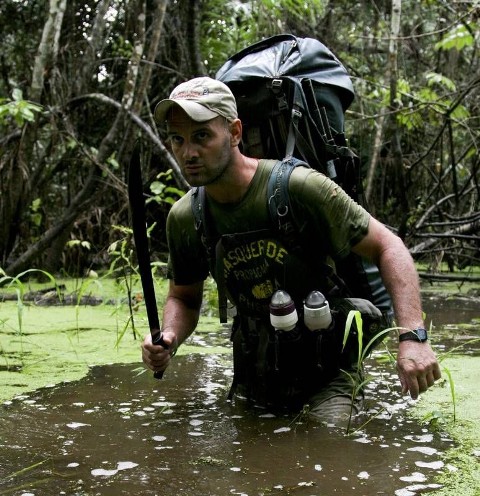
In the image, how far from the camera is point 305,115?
2797 mm

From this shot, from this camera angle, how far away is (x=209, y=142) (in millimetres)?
2510

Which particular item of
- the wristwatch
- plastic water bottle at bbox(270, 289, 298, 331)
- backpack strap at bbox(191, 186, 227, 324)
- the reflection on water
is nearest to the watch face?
the wristwatch

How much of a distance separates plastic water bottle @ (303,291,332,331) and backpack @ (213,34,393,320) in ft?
1.05

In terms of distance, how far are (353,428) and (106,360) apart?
5.09ft

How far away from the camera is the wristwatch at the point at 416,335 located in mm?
2234

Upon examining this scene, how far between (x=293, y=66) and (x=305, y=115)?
0.29m

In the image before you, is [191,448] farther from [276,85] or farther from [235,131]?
[276,85]

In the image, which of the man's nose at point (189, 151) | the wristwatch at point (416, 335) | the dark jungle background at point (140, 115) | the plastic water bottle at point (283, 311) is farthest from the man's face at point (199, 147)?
the dark jungle background at point (140, 115)

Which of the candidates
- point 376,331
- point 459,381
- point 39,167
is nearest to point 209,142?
point 376,331

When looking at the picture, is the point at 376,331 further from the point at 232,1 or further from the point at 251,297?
the point at 232,1

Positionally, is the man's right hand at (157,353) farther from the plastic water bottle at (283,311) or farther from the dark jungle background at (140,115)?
the dark jungle background at (140,115)

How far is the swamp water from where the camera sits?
6.25 ft

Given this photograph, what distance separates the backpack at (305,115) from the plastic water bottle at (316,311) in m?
0.32

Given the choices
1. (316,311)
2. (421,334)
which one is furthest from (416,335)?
(316,311)
